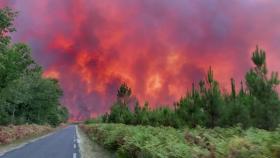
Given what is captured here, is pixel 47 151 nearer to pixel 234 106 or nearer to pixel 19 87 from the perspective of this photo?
pixel 234 106

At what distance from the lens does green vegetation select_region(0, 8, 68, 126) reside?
3036cm

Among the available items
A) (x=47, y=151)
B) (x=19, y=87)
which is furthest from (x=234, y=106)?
(x=19, y=87)

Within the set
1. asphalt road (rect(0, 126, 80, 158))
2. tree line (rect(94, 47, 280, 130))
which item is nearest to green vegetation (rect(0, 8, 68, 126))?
asphalt road (rect(0, 126, 80, 158))

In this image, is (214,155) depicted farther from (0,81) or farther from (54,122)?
(54,122)

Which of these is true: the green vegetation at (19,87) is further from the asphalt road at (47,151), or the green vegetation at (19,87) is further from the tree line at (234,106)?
the tree line at (234,106)

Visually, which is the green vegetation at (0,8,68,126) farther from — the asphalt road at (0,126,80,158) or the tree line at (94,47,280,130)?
the tree line at (94,47,280,130)

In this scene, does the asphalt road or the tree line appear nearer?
the asphalt road

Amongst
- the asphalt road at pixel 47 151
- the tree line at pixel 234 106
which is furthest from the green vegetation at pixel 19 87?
the tree line at pixel 234 106

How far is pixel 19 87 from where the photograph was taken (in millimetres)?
49062

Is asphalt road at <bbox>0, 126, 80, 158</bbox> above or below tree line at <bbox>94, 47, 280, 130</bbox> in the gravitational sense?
below

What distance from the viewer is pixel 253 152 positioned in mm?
5375

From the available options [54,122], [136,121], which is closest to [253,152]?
[136,121]

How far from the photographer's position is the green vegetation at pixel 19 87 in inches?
1195

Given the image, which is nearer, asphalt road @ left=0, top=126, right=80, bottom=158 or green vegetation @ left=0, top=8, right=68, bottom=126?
asphalt road @ left=0, top=126, right=80, bottom=158
